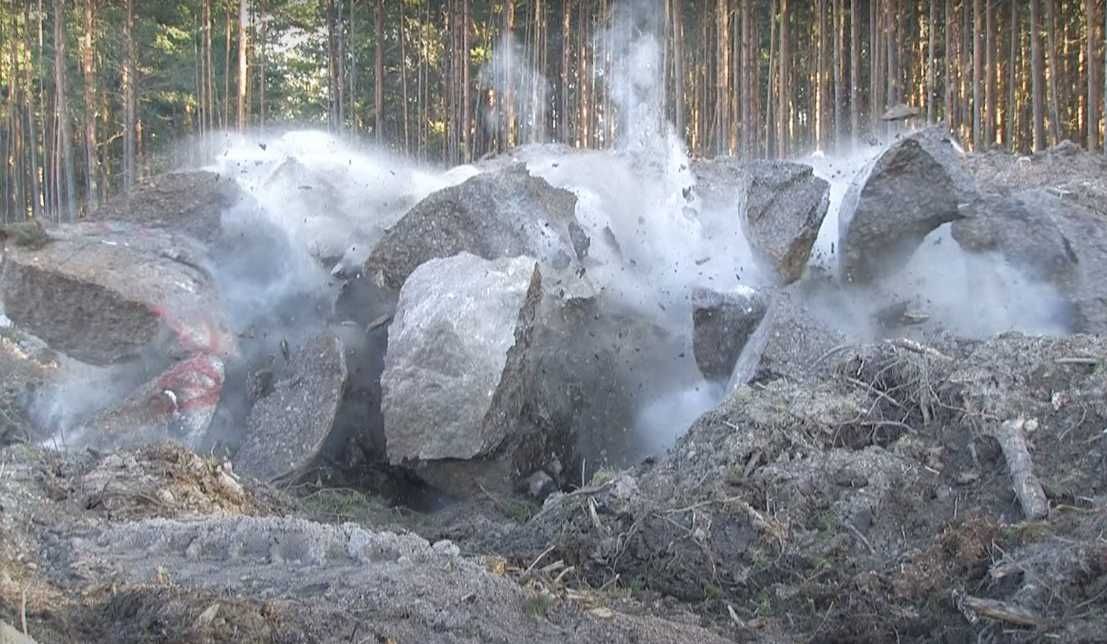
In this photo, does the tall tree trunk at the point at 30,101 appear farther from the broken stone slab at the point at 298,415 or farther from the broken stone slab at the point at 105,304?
the broken stone slab at the point at 298,415

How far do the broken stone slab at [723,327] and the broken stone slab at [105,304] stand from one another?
4.34 metres

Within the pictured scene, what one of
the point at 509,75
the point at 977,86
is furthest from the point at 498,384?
the point at 509,75

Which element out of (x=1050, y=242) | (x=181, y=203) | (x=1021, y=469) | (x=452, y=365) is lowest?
(x=1021, y=469)

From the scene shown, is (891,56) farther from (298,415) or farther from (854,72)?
(298,415)

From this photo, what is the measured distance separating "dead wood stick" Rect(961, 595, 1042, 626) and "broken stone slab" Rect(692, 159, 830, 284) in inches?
211

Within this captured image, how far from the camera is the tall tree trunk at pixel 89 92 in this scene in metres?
24.3

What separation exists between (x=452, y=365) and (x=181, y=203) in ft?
15.7

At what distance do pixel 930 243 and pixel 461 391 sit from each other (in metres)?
4.67

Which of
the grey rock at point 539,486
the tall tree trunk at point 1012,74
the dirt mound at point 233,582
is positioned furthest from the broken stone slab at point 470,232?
the tall tree trunk at point 1012,74

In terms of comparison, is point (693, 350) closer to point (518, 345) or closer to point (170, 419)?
point (518, 345)

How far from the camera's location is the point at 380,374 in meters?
10.6

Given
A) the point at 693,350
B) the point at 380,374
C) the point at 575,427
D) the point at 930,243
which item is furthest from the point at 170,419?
the point at 930,243

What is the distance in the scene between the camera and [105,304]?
11.1 m

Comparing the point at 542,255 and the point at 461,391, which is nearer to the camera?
the point at 461,391
